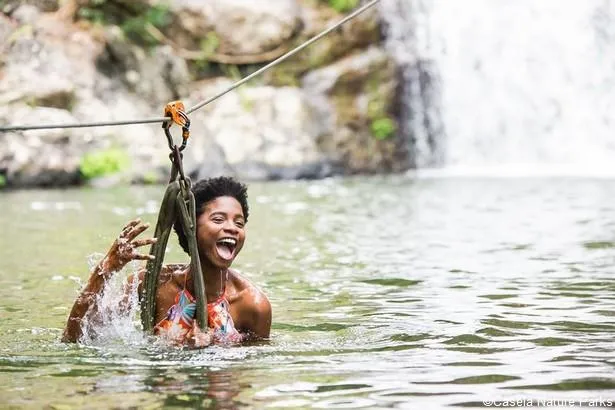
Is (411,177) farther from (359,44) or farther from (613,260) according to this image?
(613,260)

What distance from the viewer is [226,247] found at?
6.15 meters

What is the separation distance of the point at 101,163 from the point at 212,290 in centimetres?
1692

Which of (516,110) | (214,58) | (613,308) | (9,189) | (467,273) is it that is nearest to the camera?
(613,308)

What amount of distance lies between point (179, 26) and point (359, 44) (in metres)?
4.42

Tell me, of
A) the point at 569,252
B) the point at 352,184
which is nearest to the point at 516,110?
the point at 352,184

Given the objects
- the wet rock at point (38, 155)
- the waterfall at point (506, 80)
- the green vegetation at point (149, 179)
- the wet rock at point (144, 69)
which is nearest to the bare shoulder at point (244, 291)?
the wet rock at point (38, 155)

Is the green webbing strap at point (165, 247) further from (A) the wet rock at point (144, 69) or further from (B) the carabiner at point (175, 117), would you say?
(A) the wet rock at point (144, 69)

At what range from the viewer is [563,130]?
27906mm

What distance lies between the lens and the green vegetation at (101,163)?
22.7m

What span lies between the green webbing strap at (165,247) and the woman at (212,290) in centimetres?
7

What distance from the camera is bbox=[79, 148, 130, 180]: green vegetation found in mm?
22703

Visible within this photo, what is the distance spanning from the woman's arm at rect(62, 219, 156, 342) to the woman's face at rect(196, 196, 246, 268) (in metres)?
0.40

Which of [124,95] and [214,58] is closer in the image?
[124,95]

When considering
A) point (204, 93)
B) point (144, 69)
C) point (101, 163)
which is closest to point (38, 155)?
point (101, 163)
